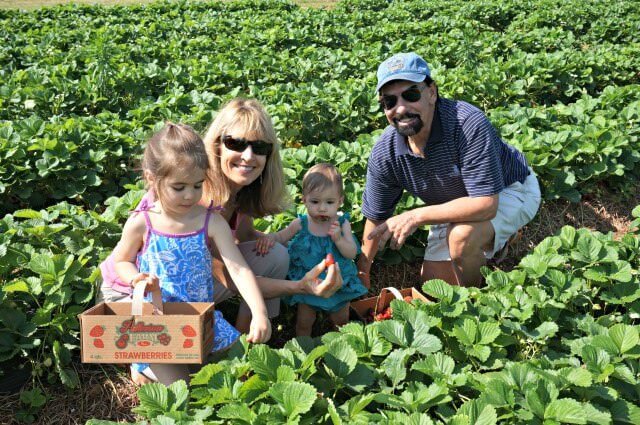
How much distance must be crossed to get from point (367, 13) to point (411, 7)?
7.54 ft

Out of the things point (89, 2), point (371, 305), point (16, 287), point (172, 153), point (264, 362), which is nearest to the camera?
point (264, 362)

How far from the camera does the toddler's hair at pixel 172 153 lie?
238cm

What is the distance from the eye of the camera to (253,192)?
9.76 feet

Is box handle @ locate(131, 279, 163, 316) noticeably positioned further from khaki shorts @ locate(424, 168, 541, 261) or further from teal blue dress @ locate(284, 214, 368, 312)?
khaki shorts @ locate(424, 168, 541, 261)

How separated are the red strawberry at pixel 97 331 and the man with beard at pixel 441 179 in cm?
160

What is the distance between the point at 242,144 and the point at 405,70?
2.99 ft

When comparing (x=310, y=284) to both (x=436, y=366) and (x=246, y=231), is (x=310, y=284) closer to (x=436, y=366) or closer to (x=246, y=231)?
(x=246, y=231)

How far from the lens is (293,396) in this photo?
1854mm

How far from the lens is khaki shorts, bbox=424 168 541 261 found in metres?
3.47

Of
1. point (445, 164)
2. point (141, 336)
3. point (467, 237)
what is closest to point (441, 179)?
point (445, 164)

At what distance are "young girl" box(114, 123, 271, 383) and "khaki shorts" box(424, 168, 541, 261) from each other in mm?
1438

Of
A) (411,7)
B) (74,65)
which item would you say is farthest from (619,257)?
(411,7)

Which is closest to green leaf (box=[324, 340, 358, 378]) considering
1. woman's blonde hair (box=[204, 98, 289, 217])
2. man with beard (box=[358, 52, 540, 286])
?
woman's blonde hair (box=[204, 98, 289, 217])

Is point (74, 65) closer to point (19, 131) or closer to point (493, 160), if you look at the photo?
point (19, 131)
